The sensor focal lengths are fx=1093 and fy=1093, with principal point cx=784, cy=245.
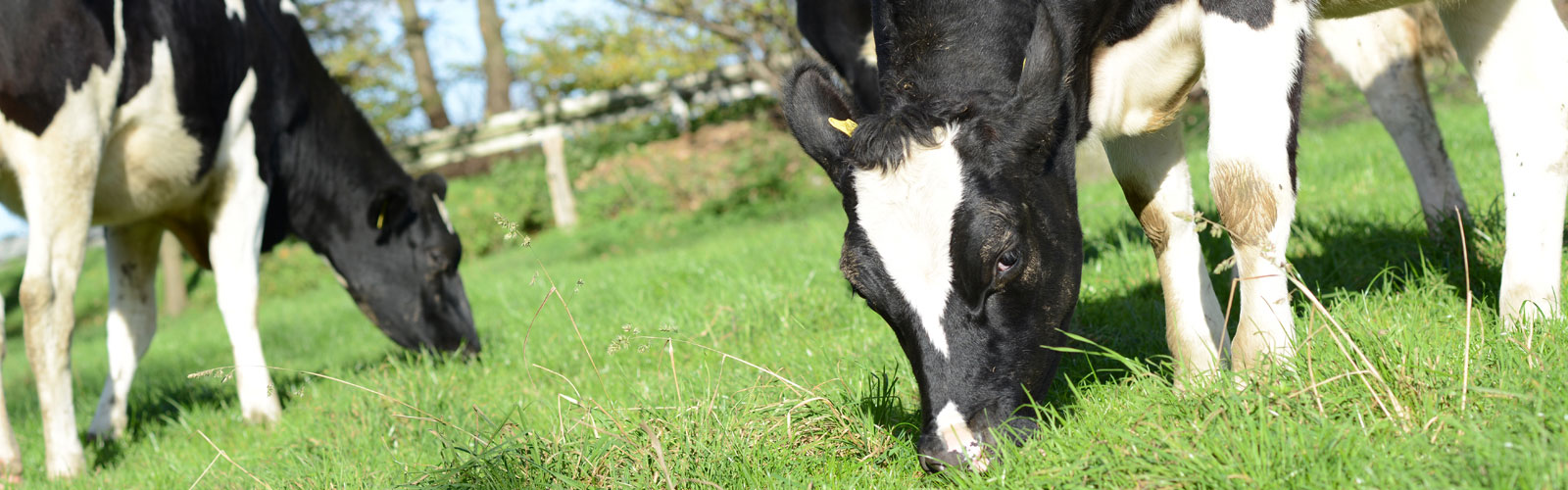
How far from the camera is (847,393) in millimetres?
3127

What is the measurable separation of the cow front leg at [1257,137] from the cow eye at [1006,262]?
659 millimetres

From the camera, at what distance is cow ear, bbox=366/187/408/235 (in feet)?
21.4

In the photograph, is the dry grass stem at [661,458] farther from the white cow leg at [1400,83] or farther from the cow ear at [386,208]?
the cow ear at [386,208]

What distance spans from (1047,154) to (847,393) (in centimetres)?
87

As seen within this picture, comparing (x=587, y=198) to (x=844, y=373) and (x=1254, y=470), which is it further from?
(x=1254, y=470)

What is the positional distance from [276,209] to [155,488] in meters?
2.71

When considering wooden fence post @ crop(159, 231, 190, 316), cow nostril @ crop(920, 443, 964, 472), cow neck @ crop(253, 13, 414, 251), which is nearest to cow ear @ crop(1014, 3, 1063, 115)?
cow nostril @ crop(920, 443, 964, 472)

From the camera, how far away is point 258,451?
170 inches

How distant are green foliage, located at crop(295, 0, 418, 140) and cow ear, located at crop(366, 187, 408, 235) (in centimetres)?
1165

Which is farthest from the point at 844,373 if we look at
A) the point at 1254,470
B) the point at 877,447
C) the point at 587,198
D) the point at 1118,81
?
the point at 587,198

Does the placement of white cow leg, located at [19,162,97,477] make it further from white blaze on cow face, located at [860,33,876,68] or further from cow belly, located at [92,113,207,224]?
white blaze on cow face, located at [860,33,876,68]

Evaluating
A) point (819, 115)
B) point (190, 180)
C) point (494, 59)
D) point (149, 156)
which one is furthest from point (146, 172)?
point (494, 59)

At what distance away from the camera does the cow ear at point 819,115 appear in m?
3.02

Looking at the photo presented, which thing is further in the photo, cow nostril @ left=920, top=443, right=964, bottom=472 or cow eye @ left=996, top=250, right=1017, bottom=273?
cow eye @ left=996, top=250, right=1017, bottom=273
